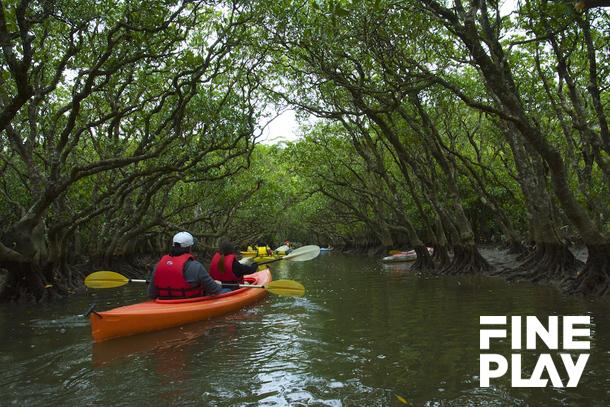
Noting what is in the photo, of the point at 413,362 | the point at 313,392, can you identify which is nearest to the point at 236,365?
the point at 313,392

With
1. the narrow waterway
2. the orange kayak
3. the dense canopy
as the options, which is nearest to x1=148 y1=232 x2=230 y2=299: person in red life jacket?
the orange kayak

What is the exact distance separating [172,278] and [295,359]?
302 cm

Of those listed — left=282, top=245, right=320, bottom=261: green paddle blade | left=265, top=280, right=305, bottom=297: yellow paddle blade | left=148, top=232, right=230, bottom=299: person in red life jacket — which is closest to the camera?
left=148, top=232, right=230, bottom=299: person in red life jacket

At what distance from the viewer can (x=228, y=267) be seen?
31.7 ft

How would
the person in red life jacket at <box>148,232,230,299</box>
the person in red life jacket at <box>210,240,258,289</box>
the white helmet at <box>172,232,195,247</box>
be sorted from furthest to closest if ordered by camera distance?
the person in red life jacket at <box>210,240,258,289</box> → the person in red life jacket at <box>148,232,230,299</box> → the white helmet at <box>172,232,195,247</box>

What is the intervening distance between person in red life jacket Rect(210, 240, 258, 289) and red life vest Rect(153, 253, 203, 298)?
1771mm

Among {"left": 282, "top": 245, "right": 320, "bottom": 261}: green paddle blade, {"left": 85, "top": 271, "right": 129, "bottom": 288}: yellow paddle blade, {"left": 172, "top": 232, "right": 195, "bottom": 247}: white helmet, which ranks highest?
{"left": 172, "top": 232, "right": 195, "bottom": 247}: white helmet

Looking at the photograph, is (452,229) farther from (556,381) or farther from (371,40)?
(556,381)

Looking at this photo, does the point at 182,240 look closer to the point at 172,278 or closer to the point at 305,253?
the point at 172,278

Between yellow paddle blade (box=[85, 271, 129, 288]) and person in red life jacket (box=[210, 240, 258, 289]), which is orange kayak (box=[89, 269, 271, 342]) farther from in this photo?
yellow paddle blade (box=[85, 271, 129, 288])

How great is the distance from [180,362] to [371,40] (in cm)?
724

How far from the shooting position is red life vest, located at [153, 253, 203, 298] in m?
7.62

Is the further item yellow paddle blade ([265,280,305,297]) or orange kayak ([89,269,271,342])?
yellow paddle blade ([265,280,305,297])

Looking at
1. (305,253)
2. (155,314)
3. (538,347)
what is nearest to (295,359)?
(155,314)
